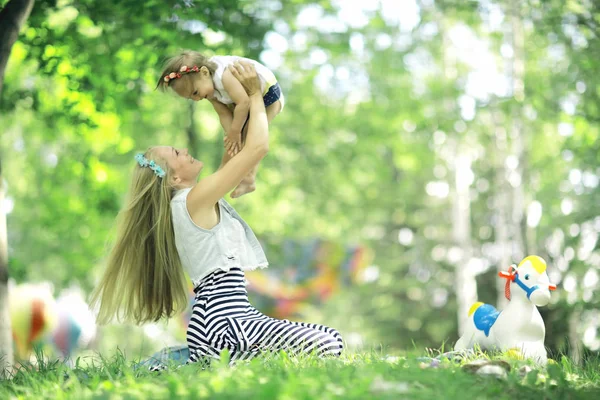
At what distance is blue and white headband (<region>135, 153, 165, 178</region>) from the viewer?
3990mm

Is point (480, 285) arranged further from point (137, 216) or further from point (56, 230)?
point (137, 216)

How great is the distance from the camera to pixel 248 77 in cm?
403

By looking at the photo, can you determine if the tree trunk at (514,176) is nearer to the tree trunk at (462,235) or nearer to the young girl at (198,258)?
the tree trunk at (462,235)

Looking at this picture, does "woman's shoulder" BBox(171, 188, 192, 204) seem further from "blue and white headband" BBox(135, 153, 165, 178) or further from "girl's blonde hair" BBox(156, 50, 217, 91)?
"girl's blonde hair" BBox(156, 50, 217, 91)

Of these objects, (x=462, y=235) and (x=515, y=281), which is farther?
(x=462, y=235)

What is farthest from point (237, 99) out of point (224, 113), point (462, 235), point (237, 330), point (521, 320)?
point (462, 235)

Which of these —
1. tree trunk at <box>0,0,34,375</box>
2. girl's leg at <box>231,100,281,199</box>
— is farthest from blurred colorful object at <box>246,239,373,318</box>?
girl's leg at <box>231,100,281,199</box>

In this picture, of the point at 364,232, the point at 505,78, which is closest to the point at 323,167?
the point at 505,78

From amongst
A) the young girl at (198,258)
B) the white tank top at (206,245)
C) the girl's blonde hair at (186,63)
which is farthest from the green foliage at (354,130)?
the white tank top at (206,245)

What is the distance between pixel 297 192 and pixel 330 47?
31.6 feet

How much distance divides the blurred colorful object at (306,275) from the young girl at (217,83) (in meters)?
14.0

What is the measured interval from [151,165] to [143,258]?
0.52 meters

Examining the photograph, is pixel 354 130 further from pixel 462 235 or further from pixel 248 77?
pixel 248 77

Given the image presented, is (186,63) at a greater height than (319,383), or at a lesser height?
greater
